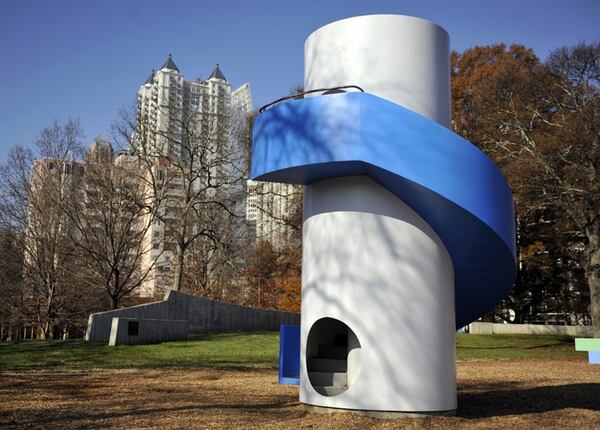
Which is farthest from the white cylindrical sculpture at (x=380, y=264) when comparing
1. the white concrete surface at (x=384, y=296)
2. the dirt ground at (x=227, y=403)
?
the dirt ground at (x=227, y=403)

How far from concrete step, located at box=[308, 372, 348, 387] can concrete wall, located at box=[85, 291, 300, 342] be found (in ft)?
43.7

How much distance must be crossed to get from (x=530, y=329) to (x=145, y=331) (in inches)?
797

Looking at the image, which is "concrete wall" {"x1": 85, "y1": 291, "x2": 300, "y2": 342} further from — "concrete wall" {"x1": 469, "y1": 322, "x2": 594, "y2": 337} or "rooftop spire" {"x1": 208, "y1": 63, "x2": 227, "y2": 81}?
"rooftop spire" {"x1": 208, "y1": 63, "x2": 227, "y2": 81}

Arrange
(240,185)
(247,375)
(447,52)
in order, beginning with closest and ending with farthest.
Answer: (447,52), (247,375), (240,185)

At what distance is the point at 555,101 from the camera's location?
2573cm

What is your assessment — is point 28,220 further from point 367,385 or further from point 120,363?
point 367,385

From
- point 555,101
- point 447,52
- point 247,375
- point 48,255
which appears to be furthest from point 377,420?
point 48,255

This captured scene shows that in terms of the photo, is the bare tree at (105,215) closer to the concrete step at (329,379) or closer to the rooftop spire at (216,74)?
the concrete step at (329,379)

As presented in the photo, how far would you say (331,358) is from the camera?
8.98 meters

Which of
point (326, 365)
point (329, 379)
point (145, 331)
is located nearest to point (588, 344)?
point (326, 365)

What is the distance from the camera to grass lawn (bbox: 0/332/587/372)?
1424 centimetres

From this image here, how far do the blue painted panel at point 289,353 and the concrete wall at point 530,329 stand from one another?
2279 cm

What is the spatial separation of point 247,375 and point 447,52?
25.3 ft

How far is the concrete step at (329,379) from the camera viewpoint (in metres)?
8.35
